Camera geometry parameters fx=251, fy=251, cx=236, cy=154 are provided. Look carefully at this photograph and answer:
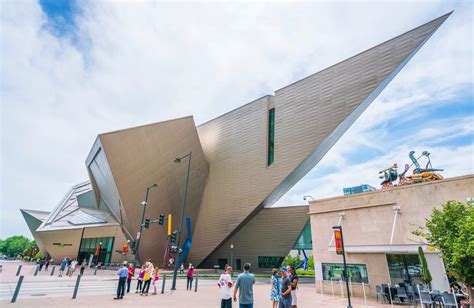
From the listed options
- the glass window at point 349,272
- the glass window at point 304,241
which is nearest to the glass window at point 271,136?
the glass window at point 304,241

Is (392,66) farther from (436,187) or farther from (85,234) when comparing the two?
(85,234)

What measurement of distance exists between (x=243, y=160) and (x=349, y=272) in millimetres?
18246

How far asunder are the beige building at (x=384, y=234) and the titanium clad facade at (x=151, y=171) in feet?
67.6

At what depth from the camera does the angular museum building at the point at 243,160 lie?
24.1 metres

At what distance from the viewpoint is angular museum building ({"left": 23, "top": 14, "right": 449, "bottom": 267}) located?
24.1 m

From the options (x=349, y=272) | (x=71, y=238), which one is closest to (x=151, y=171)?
(x=349, y=272)

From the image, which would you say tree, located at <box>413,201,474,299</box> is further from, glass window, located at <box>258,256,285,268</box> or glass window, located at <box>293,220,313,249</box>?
glass window, located at <box>258,256,285,268</box>

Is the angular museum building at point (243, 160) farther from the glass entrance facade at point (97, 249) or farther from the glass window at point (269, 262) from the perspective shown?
the glass entrance facade at point (97, 249)

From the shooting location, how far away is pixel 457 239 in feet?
28.2

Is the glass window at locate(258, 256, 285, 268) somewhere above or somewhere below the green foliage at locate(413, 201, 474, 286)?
below

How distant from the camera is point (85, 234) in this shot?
4256cm

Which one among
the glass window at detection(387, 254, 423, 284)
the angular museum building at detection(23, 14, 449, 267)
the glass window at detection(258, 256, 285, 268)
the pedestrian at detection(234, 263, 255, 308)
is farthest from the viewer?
A: the glass window at detection(258, 256, 285, 268)

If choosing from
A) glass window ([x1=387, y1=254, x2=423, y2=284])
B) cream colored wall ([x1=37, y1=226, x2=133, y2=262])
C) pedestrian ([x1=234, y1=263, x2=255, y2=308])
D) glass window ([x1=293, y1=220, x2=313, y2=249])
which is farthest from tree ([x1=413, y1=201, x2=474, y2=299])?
cream colored wall ([x1=37, y1=226, x2=133, y2=262])

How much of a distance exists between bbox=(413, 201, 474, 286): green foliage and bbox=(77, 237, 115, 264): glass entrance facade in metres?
41.0
